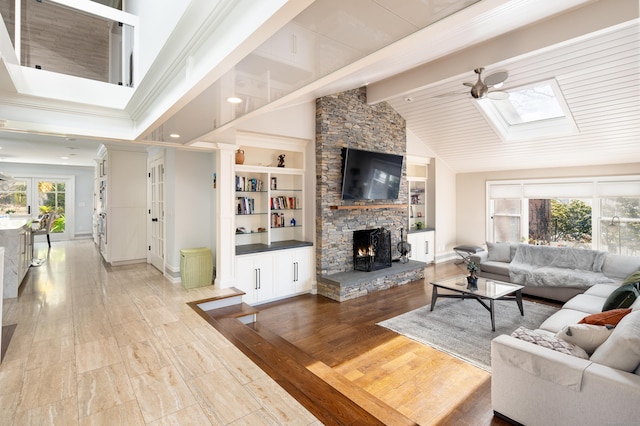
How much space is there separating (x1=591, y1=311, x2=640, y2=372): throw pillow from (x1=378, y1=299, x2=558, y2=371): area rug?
117 cm

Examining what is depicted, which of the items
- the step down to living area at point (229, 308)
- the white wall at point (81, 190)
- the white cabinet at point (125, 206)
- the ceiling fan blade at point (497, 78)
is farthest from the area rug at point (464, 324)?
the white wall at point (81, 190)

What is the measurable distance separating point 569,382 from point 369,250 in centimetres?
379

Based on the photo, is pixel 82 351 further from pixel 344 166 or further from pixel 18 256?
pixel 344 166

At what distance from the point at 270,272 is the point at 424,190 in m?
4.74

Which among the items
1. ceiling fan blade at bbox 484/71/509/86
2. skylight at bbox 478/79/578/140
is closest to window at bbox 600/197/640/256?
skylight at bbox 478/79/578/140

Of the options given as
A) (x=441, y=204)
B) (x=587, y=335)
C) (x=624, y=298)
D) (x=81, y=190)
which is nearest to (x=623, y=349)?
(x=587, y=335)

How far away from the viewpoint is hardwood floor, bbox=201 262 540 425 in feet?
7.93

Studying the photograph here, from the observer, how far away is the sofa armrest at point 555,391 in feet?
5.79

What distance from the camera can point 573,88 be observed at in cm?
435

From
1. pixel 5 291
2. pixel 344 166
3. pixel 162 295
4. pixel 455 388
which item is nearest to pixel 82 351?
pixel 162 295

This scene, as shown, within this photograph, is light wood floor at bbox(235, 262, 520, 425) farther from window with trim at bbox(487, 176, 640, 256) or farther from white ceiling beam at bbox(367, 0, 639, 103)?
window with trim at bbox(487, 176, 640, 256)

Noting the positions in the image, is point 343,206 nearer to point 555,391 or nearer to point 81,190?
point 555,391

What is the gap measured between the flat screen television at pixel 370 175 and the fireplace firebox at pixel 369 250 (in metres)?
0.66

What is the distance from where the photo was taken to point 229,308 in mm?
3932
